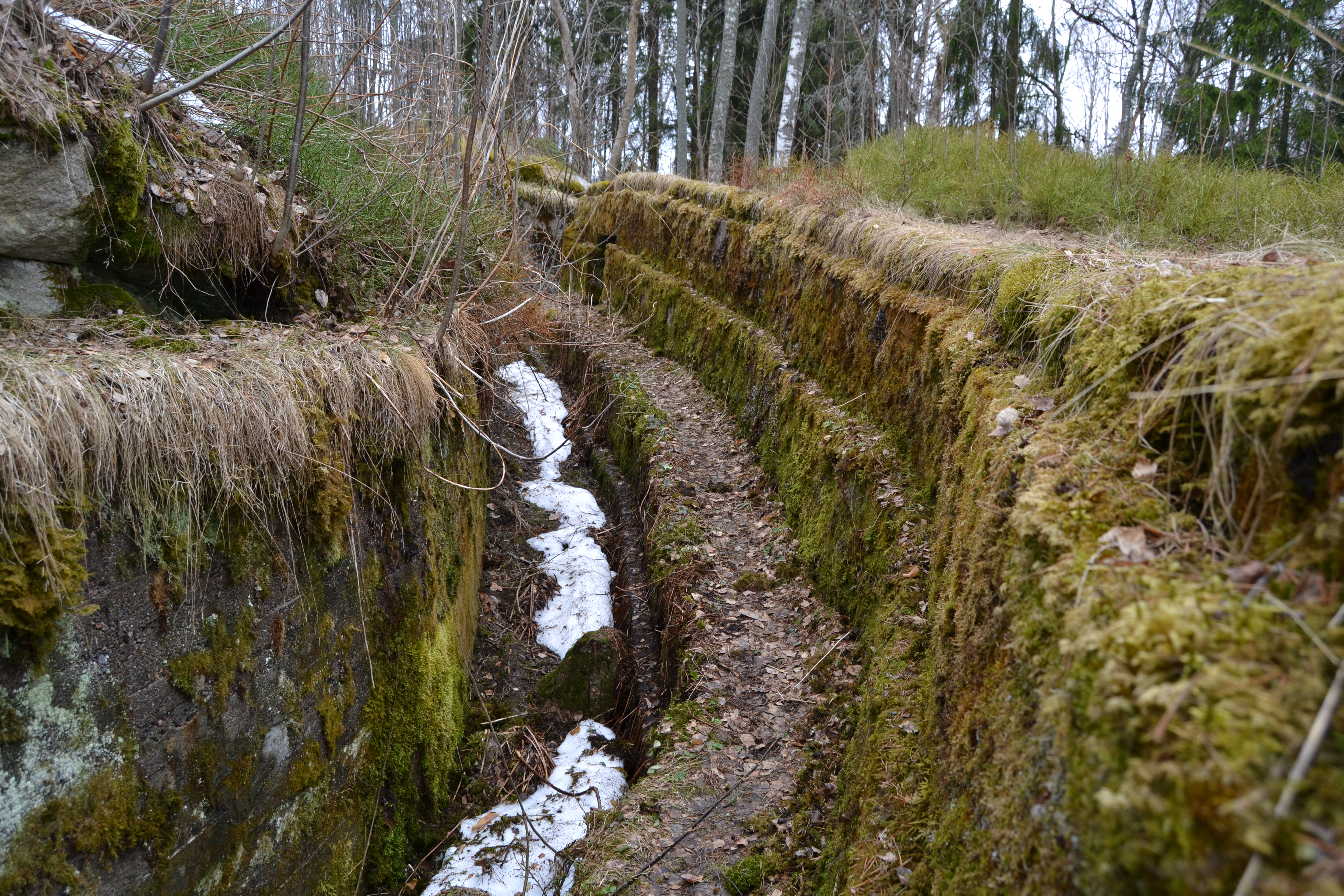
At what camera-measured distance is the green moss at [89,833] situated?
237cm

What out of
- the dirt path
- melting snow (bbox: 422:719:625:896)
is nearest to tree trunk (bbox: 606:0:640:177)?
the dirt path

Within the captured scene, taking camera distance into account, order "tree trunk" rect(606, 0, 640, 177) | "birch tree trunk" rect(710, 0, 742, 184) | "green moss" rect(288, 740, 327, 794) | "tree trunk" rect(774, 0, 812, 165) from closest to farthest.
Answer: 1. "green moss" rect(288, 740, 327, 794)
2. "tree trunk" rect(774, 0, 812, 165)
3. "tree trunk" rect(606, 0, 640, 177)
4. "birch tree trunk" rect(710, 0, 742, 184)

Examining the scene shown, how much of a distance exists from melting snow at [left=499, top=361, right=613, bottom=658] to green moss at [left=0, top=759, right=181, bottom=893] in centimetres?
296

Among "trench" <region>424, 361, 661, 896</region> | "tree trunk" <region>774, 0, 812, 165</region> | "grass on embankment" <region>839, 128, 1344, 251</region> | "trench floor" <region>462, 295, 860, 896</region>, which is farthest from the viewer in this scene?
"tree trunk" <region>774, 0, 812, 165</region>

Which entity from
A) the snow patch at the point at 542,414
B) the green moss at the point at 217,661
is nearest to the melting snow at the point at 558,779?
the snow patch at the point at 542,414

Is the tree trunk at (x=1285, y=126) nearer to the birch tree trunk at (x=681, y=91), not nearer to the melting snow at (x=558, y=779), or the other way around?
the melting snow at (x=558, y=779)

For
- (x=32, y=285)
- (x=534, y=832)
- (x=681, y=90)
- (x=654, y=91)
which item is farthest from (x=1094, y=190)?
(x=654, y=91)

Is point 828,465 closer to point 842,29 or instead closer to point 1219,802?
point 1219,802

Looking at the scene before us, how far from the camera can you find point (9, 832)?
7.63 ft

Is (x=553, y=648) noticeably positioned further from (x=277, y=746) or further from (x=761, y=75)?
(x=761, y=75)

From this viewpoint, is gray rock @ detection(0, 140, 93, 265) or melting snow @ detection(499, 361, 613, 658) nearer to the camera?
gray rock @ detection(0, 140, 93, 265)

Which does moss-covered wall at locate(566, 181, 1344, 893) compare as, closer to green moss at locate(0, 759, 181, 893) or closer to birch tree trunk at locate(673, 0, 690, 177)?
green moss at locate(0, 759, 181, 893)

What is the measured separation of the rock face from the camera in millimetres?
5355

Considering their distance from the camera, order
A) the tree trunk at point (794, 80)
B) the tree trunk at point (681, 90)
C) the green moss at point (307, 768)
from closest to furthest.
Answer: the green moss at point (307, 768)
the tree trunk at point (794, 80)
the tree trunk at point (681, 90)
